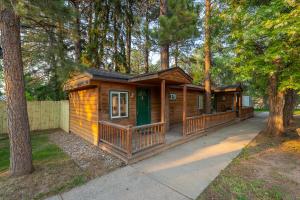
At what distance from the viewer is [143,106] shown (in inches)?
333

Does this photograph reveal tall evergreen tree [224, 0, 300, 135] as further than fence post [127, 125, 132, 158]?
Yes

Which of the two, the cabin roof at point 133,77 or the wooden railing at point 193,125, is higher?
the cabin roof at point 133,77

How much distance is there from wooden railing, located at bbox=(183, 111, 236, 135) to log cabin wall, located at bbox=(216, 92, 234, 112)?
17.4ft

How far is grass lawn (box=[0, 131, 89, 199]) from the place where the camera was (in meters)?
3.51

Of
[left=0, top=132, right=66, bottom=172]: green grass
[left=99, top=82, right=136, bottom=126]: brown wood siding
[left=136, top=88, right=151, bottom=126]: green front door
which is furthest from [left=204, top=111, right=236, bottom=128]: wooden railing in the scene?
[left=0, top=132, right=66, bottom=172]: green grass

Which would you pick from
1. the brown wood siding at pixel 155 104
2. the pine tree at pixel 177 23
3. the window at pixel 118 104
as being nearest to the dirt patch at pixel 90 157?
the window at pixel 118 104

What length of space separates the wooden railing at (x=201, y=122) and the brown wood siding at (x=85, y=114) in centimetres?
375

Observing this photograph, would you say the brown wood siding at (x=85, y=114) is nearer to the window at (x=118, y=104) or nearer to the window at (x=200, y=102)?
the window at (x=118, y=104)

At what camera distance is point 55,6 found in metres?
4.06

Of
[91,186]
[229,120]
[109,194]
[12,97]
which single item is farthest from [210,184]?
[229,120]

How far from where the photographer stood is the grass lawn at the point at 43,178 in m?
3.51

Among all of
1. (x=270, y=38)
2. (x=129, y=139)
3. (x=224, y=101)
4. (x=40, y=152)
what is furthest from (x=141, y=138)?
(x=224, y=101)

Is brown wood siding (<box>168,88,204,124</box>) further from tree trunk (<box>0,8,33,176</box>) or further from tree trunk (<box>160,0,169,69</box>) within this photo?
tree trunk (<box>0,8,33,176</box>)

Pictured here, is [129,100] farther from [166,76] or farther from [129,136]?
[129,136]
